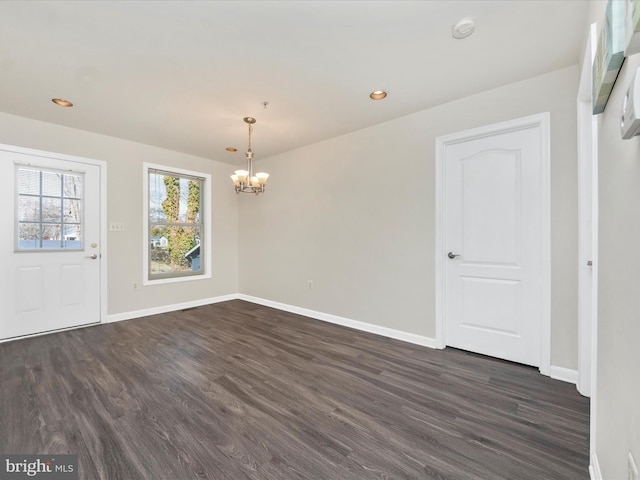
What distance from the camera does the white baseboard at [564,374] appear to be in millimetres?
2301

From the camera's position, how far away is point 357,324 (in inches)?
145

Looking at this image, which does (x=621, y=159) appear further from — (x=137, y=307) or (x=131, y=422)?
(x=137, y=307)

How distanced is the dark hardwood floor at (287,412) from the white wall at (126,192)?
115 centimetres

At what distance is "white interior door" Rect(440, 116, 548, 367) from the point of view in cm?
252

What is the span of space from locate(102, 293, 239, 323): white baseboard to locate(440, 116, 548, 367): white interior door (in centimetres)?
388

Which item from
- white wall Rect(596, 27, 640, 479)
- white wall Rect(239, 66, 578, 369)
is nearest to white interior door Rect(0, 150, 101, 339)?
white wall Rect(239, 66, 578, 369)

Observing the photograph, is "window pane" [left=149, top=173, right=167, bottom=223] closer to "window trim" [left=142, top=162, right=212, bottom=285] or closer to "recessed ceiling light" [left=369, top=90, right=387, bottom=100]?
"window trim" [left=142, top=162, right=212, bottom=285]

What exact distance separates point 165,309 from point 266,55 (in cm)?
399

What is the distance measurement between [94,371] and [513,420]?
3294 millimetres

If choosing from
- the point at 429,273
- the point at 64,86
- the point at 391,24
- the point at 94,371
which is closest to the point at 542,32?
the point at 391,24

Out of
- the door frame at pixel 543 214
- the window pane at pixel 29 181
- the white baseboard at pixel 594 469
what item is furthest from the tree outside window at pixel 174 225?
the white baseboard at pixel 594 469

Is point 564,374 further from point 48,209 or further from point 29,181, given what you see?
point 29,181

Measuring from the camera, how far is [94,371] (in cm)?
250

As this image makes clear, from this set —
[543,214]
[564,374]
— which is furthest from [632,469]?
[543,214]
